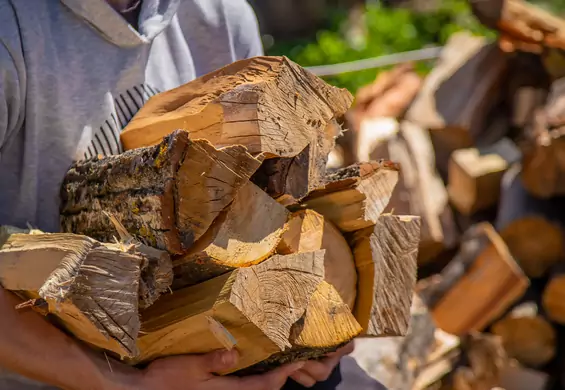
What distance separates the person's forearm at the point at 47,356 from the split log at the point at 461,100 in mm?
1902

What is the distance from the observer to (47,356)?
3.27 ft

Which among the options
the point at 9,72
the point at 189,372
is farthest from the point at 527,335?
the point at 9,72

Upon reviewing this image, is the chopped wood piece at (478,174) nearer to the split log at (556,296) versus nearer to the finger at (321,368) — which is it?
the split log at (556,296)

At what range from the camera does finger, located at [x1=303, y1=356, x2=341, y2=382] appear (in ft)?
3.97

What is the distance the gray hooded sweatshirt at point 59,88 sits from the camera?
1.03m

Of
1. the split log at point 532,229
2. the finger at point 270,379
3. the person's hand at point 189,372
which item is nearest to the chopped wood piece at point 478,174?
the split log at point 532,229

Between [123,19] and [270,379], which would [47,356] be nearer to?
[270,379]

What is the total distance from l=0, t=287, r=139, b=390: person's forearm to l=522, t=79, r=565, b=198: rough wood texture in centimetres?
141

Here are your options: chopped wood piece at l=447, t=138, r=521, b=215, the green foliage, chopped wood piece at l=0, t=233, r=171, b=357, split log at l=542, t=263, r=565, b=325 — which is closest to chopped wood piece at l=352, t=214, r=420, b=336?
chopped wood piece at l=0, t=233, r=171, b=357

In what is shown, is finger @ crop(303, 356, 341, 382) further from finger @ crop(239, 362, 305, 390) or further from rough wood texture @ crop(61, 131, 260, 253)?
rough wood texture @ crop(61, 131, 260, 253)

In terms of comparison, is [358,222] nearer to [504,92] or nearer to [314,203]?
[314,203]

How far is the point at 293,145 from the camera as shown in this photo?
102cm

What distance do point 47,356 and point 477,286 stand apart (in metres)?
1.42

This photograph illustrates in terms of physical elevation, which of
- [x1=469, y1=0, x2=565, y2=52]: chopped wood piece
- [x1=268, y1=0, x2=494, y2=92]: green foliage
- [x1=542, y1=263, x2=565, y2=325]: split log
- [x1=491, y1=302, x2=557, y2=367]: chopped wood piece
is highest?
[x1=469, y1=0, x2=565, y2=52]: chopped wood piece
